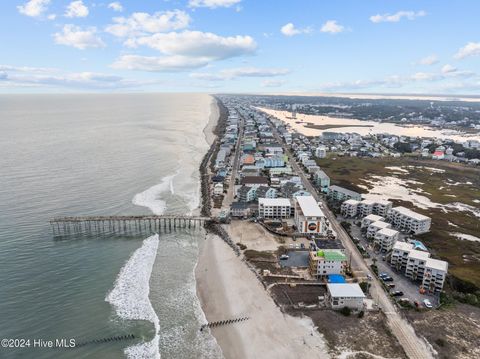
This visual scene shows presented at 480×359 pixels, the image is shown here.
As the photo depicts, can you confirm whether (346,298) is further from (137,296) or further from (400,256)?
(137,296)

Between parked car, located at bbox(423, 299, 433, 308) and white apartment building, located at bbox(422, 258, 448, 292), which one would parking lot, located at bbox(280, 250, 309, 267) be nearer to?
parked car, located at bbox(423, 299, 433, 308)

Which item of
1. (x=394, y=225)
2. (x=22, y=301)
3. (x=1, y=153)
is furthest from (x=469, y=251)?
(x=1, y=153)

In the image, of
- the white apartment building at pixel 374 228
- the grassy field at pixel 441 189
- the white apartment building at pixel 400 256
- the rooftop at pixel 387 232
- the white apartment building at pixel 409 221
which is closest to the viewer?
the white apartment building at pixel 400 256

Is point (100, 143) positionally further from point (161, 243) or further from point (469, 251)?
point (469, 251)

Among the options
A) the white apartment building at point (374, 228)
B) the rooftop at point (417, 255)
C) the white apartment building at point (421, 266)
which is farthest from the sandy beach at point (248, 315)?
the white apartment building at point (374, 228)

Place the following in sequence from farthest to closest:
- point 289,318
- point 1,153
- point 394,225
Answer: point 1,153 < point 394,225 < point 289,318

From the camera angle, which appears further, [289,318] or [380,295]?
[380,295]

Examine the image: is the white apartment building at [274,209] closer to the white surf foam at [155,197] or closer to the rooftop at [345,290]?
the white surf foam at [155,197]

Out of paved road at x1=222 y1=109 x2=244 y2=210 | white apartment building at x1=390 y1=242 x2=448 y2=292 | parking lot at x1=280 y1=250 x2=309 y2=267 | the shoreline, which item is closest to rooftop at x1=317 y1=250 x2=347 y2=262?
parking lot at x1=280 y1=250 x2=309 y2=267
